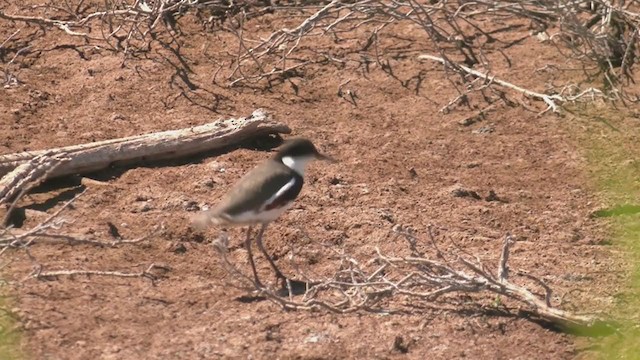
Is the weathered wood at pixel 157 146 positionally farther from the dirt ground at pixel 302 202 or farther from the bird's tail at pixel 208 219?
the bird's tail at pixel 208 219

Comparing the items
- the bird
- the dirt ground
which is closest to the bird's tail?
the bird

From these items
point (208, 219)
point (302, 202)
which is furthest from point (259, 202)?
point (302, 202)

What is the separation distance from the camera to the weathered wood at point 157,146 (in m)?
7.49

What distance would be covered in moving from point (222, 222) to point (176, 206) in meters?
0.93

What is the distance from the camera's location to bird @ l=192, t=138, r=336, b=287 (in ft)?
21.1

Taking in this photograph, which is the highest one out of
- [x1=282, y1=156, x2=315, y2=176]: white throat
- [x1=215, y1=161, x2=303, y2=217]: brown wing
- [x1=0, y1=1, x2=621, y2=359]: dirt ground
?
[x1=215, y1=161, x2=303, y2=217]: brown wing

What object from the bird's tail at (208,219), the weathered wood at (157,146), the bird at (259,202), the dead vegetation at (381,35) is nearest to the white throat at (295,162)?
the bird at (259,202)

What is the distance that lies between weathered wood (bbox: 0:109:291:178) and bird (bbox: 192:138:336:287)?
1.13m

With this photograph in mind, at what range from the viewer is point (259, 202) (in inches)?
255

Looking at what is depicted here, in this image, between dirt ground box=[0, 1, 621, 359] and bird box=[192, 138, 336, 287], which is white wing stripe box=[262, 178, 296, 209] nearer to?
bird box=[192, 138, 336, 287]

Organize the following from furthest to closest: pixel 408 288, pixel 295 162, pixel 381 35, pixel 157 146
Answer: pixel 381 35 → pixel 157 146 → pixel 295 162 → pixel 408 288

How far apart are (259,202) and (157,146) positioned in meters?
1.58

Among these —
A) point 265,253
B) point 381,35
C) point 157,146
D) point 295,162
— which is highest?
point 295,162

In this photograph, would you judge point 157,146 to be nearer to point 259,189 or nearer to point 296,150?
Result: point 296,150
